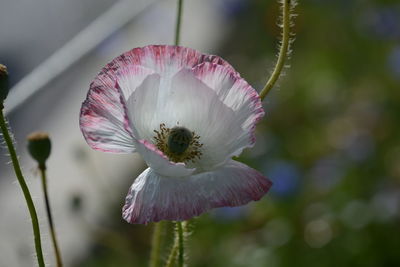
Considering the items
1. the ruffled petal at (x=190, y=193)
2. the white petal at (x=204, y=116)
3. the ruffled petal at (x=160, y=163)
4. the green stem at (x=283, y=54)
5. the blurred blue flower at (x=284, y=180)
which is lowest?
the blurred blue flower at (x=284, y=180)

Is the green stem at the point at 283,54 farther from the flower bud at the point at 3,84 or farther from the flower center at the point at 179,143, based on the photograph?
the flower bud at the point at 3,84

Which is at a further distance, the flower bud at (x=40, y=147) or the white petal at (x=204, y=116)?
the flower bud at (x=40, y=147)

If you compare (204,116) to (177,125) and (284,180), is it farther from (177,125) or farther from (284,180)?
(284,180)

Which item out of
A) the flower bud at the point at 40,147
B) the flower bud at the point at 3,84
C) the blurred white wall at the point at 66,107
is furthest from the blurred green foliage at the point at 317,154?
the flower bud at the point at 3,84

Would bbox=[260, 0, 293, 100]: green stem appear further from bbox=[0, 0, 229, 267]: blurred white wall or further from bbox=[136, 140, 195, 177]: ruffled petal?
bbox=[0, 0, 229, 267]: blurred white wall

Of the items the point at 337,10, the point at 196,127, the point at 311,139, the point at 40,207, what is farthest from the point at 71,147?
the point at 196,127

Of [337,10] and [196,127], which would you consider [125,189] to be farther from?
[196,127]

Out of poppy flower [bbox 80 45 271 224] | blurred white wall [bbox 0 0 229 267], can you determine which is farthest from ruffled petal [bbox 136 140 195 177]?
blurred white wall [bbox 0 0 229 267]
